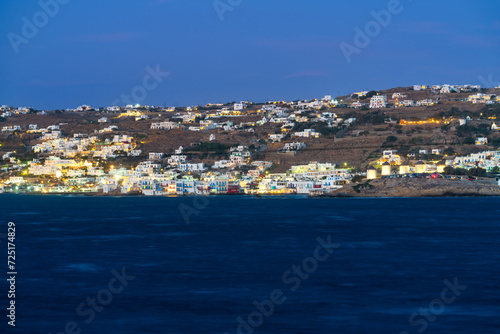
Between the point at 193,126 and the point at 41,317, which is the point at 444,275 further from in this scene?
the point at 193,126

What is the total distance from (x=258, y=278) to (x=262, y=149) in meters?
85.5

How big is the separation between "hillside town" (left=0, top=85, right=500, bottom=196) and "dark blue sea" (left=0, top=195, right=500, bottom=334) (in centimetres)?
4174

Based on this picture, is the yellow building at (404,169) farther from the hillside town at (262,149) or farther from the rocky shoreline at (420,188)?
the rocky shoreline at (420,188)

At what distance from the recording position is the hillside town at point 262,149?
84.8m

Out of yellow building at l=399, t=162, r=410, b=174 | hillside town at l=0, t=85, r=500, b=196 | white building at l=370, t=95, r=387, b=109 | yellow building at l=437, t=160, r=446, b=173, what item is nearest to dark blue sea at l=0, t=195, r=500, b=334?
yellow building at l=399, t=162, r=410, b=174

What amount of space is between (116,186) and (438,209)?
A: 157 feet

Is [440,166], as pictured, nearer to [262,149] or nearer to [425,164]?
[425,164]

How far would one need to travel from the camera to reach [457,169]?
7862cm

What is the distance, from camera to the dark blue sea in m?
17.2

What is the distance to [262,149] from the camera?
356 ft

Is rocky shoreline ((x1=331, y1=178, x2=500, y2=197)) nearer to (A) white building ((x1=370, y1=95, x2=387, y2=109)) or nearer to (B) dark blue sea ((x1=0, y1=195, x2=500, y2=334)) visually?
(B) dark blue sea ((x1=0, y1=195, x2=500, y2=334))

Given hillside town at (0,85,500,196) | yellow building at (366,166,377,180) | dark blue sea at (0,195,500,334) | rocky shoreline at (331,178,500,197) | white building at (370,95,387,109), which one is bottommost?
dark blue sea at (0,195,500,334)

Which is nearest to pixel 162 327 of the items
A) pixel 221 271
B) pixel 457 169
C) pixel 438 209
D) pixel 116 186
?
pixel 221 271

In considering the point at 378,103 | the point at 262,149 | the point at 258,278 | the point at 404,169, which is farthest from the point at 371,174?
the point at 378,103
